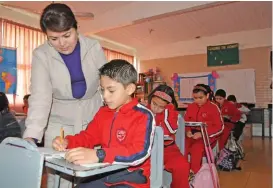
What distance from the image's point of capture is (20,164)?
1.05 metres

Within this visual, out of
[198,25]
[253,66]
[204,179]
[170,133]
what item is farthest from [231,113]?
[253,66]

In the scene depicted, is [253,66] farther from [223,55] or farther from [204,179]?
[204,179]

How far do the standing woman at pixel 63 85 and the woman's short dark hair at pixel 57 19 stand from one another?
25 mm

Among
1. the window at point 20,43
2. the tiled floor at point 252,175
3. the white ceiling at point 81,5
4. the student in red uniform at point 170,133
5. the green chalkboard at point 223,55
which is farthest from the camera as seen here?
the green chalkboard at point 223,55

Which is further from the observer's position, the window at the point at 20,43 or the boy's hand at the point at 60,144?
the window at the point at 20,43

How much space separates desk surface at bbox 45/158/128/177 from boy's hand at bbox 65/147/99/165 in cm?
2

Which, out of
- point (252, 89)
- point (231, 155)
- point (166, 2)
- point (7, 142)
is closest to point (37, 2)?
point (166, 2)

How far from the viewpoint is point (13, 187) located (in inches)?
42.8

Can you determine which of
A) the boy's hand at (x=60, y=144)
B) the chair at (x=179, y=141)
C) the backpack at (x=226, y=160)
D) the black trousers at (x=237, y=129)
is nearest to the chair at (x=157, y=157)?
the boy's hand at (x=60, y=144)

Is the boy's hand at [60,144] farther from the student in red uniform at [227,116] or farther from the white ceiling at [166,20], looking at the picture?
the white ceiling at [166,20]

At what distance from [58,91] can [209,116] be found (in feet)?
7.17

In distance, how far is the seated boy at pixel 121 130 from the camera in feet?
4.11

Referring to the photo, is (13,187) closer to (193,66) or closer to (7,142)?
(7,142)

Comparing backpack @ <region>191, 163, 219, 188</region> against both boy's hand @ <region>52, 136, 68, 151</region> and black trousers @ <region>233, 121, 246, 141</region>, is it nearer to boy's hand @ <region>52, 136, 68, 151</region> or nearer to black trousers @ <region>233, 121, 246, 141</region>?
boy's hand @ <region>52, 136, 68, 151</region>
